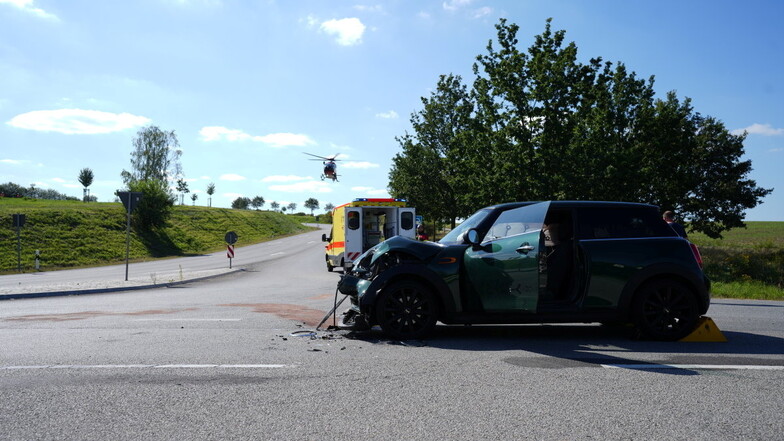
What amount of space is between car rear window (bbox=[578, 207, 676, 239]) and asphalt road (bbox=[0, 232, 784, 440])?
1.38m

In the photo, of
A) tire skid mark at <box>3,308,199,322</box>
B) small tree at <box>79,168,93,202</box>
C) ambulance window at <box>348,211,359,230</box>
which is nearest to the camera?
tire skid mark at <box>3,308,199,322</box>

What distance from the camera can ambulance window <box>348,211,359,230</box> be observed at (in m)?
20.9

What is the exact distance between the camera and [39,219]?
4888 centimetres

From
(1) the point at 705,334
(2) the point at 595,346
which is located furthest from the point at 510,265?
(1) the point at 705,334

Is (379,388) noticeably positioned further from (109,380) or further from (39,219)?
(39,219)

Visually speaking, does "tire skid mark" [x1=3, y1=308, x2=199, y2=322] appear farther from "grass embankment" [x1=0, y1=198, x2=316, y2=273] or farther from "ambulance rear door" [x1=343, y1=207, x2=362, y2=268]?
"grass embankment" [x1=0, y1=198, x2=316, y2=273]

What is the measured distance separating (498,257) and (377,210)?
16.4 m

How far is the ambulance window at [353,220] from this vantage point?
2091 centimetres

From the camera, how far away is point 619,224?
7195 mm

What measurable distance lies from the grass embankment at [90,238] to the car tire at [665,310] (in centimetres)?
3605

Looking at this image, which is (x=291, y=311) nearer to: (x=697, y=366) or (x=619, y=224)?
(x=619, y=224)

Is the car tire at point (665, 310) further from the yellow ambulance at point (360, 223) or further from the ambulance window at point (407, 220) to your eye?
the ambulance window at point (407, 220)

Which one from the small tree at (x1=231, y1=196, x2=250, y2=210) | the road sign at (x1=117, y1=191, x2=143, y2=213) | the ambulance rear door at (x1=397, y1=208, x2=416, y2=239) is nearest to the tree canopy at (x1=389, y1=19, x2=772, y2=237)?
the ambulance rear door at (x1=397, y1=208, x2=416, y2=239)

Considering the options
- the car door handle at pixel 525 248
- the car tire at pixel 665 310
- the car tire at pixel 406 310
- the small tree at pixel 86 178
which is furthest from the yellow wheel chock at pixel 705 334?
the small tree at pixel 86 178
